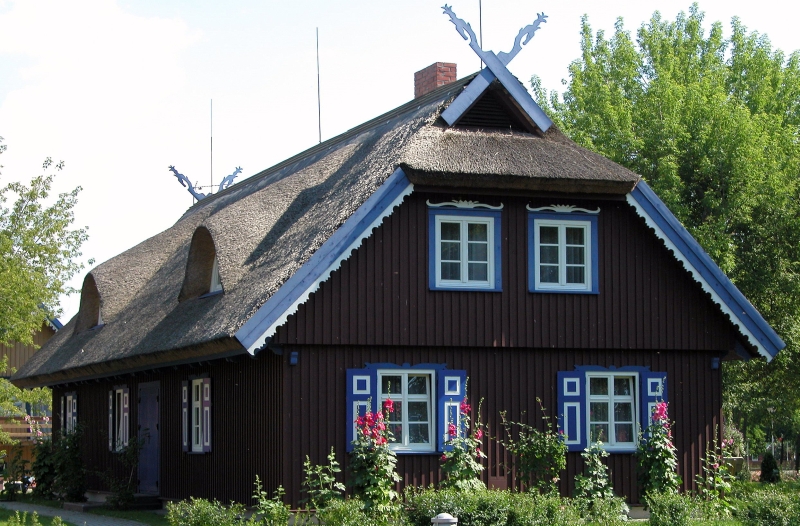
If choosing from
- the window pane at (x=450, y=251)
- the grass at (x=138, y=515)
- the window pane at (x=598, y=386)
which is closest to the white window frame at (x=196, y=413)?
the grass at (x=138, y=515)

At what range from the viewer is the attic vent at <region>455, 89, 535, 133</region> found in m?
21.0

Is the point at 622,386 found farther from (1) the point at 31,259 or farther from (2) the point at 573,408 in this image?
(1) the point at 31,259

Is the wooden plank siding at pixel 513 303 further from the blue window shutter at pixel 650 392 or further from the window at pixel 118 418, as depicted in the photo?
the window at pixel 118 418

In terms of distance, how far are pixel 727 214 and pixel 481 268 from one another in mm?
14121

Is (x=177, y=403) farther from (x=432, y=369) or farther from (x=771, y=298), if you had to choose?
(x=771, y=298)

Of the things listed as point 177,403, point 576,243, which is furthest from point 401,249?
point 177,403

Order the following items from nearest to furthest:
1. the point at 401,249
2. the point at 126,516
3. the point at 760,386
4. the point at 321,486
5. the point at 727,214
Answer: the point at 321,486 → the point at 401,249 → the point at 126,516 → the point at 727,214 → the point at 760,386

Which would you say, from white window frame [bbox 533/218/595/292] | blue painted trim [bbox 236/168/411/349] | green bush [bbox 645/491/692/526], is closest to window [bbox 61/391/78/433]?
blue painted trim [bbox 236/168/411/349]

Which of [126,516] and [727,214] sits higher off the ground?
[727,214]

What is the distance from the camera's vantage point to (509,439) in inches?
777

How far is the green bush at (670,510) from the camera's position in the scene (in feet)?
55.4

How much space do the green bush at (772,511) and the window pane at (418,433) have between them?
505 cm

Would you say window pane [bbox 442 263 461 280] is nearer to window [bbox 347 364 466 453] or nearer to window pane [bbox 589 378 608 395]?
window [bbox 347 364 466 453]

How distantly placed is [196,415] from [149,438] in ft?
12.3
